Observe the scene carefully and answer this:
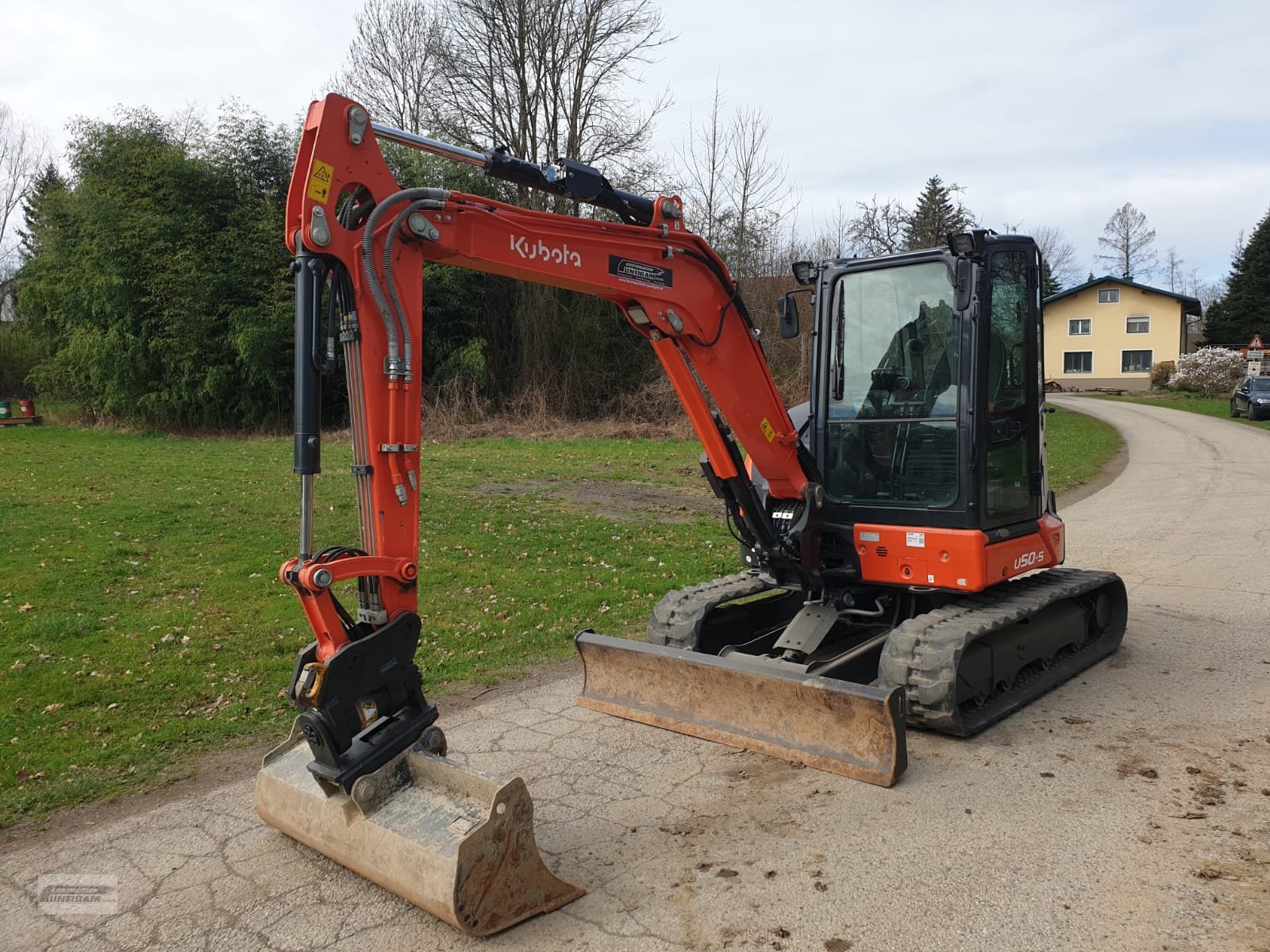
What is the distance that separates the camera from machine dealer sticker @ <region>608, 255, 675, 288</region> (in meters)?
4.64

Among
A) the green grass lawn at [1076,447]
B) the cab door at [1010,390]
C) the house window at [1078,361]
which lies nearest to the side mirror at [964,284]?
the cab door at [1010,390]

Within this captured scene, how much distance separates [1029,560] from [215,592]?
248 inches

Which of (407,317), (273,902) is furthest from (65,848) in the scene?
(407,317)

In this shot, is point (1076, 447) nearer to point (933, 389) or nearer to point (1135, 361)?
point (933, 389)

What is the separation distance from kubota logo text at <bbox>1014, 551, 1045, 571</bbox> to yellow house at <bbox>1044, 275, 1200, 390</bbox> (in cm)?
5157

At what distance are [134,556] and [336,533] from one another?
6.40 feet

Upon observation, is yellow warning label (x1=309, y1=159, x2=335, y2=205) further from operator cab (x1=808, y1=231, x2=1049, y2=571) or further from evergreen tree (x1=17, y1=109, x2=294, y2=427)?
evergreen tree (x1=17, y1=109, x2=294, y2=427)

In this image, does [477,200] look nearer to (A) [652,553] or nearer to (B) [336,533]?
(A) [652,553]

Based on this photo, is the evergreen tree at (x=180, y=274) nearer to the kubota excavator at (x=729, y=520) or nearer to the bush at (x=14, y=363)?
the bush at (x=14, y=363)

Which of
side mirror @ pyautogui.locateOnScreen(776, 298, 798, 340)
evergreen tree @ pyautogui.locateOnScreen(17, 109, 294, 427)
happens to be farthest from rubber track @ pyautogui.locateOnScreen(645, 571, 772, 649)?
evergreen tree @ pyautogui.locateOnScreen(17, 109, 294, 427)

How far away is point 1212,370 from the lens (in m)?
42.7

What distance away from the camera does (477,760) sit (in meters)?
4.86

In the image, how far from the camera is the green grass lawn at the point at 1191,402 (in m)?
33.6

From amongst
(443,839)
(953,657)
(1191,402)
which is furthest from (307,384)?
(1191,402)
